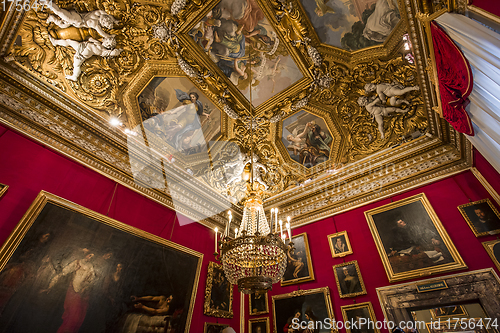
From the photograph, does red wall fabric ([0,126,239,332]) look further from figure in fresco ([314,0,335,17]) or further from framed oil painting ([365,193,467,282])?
figure in fresco ([314,0,335,17])

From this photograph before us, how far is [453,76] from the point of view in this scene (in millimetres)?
2957

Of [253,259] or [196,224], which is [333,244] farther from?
[196,224]

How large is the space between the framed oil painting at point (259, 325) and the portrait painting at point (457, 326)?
152 inches

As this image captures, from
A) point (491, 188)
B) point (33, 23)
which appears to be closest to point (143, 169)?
point (33, 23)

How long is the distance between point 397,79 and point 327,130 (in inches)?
84.3

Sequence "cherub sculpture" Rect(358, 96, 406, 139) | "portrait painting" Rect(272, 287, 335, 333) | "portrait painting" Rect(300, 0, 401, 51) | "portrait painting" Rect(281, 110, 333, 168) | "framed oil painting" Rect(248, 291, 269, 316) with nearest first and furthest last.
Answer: "portrait painting" Rect(300, 0, 401, 51) → "portrait painting" Rect(272, 287, 335, 333) → "cherub sculpture" Rect(358, 96, 406, 139) → "framed oil painting" Rect(248, 291, 269, 316) → "portrait painting" Rect(281, 110, 333, 168)

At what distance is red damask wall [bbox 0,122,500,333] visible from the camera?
405cm

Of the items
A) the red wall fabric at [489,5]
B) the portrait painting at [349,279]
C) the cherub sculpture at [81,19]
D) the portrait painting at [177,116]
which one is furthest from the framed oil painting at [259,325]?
the cherub sculpture at [81,19]

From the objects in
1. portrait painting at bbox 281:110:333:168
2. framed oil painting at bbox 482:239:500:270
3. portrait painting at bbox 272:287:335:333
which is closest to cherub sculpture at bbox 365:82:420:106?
portrait painting at bbox 281:110:333:168

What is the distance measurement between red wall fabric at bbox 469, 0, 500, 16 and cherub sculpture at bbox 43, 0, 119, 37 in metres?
5.84

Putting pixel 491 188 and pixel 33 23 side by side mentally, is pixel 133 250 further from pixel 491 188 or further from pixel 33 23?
pixel 491 188

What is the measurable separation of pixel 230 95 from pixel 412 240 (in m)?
5.88

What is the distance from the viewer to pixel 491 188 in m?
4.67

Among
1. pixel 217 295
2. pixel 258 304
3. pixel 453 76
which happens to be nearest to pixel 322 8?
pixel 453 76
